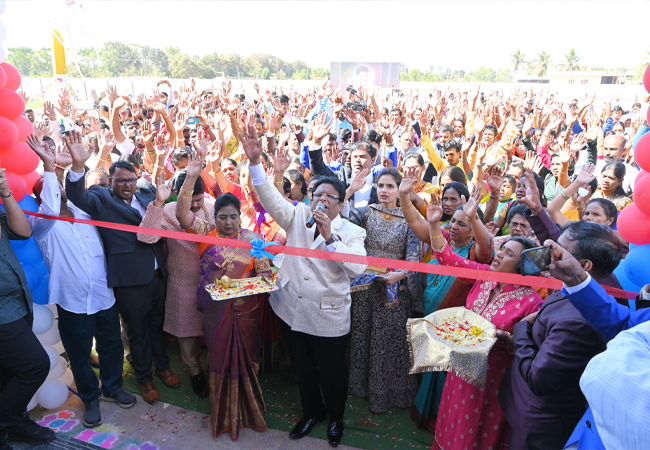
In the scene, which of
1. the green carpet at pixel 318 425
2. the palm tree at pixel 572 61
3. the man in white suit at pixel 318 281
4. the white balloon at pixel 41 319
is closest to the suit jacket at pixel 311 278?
the man in white suit at pixel 318 281

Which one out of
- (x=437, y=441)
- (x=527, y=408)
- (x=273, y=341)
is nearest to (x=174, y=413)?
(x=273, y=341)

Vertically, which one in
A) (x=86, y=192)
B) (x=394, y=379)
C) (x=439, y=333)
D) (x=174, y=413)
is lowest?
(x=174, y=413)

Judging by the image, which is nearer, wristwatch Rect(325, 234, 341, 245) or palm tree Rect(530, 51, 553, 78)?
wristwatch Rect(325, 234, 341, 245)

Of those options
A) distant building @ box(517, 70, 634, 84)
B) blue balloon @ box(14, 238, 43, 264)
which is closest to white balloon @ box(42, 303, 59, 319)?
blue balloon @ box(14, 238, 43, 264)

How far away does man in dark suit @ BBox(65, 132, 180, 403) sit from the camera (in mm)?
2888

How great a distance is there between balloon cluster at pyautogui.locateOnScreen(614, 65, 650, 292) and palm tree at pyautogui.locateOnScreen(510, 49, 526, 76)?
7369 centimetres

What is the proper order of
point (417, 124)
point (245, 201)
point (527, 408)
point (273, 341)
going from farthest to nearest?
1. point (417, 124)
2. point (245, 201)
3. point (273, 341)
4. point (527, 408)

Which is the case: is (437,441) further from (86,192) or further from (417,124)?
(417,124)

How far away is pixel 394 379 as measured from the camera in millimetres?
3205

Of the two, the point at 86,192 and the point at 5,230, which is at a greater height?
the point at 86,192

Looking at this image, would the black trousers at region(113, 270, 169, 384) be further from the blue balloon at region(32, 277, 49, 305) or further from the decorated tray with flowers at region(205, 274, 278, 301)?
the decorated tray with flowers at region(205, 274, 278, 301)

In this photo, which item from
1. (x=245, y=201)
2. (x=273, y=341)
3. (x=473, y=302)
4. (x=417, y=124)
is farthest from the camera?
(x=417, y=124)

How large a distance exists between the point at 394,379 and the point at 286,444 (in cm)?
90

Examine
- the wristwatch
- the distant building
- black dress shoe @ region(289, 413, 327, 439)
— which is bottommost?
black dress shoe @ region(289, 413, 327, 439)
